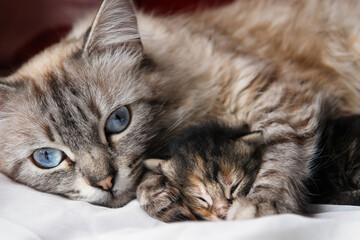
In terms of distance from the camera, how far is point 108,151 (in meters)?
1.39

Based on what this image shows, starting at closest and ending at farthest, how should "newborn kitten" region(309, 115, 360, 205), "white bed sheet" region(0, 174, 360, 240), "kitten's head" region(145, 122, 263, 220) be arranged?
"white bed sheet" region(0, 174, 360, 240) → "kitten's head" region(145, 122, 263, 220) → "newborn kitten" region(309, 115, 360, 205)

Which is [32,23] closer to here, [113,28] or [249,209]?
[113,28]

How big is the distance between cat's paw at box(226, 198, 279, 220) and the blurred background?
1399 mm

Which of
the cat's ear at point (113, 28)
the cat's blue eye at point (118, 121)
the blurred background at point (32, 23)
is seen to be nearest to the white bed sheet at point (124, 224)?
the cat's blue eye at point (118, 121)

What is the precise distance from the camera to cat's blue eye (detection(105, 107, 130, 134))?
145 centimetres

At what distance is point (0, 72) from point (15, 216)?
1175 mm

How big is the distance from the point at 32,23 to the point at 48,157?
115 centimetres

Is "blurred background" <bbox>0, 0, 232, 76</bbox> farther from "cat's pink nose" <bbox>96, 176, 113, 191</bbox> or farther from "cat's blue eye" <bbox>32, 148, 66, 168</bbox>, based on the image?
"cat's pink nose" <bbox>96, 176, 113, 191</bbox>

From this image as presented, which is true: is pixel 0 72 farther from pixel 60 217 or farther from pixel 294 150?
pixel 294 150

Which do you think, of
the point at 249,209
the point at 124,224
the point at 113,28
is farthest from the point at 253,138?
the point at 113,28

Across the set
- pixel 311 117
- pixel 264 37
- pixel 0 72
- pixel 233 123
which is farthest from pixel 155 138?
pixel 0 72

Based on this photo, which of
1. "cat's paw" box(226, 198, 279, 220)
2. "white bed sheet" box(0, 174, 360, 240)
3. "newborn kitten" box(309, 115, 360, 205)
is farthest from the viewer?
"newborn kitten" box(309, 115, 360, 205)

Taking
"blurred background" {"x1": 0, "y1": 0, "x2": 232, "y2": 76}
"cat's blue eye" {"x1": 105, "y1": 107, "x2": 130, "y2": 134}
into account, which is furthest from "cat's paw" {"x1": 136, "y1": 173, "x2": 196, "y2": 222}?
"blurred background" {"x1": 0, "y1": 0, "x2": 232, "y2": 76}

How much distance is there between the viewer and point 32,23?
2.29m
